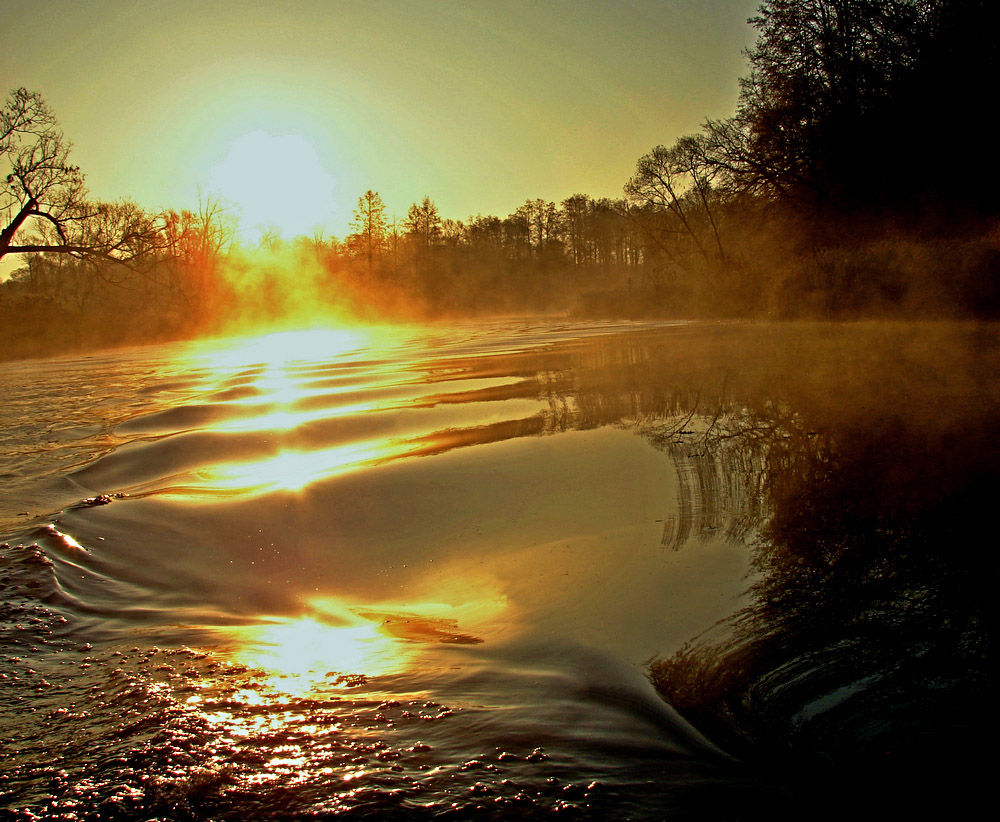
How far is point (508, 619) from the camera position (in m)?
2.41

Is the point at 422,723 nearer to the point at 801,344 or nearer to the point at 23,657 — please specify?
the point at 23,657

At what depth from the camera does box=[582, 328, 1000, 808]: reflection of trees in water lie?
1.63m

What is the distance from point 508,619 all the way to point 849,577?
1.32 m

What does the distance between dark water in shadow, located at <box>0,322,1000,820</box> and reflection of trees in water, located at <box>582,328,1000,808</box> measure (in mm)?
13

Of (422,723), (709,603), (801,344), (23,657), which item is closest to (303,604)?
(23,657)

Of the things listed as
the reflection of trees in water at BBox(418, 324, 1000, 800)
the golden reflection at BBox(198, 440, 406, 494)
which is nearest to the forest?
the reflection of trees in water at BBox(418, 324, 1000, 800)

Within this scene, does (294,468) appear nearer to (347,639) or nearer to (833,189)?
(347,639)

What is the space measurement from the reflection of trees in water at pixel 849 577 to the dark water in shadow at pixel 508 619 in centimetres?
1

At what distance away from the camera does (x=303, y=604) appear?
2.63 metres

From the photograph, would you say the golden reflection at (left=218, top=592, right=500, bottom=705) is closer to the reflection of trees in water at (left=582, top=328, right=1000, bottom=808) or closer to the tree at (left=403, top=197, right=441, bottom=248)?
the reflection of trees in water at (left=582, top=328, right=1000, bottom=808)

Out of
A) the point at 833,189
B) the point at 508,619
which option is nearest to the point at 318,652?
the point at 508,619

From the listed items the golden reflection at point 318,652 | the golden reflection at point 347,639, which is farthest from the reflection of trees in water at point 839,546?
the golden reflection at point 318,652

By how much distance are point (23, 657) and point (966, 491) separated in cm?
421

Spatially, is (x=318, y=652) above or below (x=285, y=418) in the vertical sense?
below
